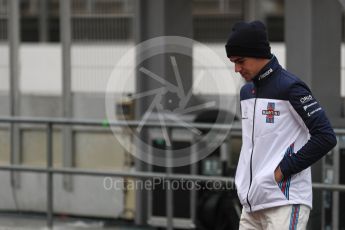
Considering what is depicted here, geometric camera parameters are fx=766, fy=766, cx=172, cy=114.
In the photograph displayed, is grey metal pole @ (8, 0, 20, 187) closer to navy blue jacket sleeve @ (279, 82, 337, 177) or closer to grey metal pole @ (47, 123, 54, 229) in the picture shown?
grey metal pole @ (47, 123, 54, 229)

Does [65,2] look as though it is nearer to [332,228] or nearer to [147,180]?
[147,180]

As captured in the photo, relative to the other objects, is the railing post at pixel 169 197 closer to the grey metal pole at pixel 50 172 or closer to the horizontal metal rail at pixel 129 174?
the horizontal metal rail at pixel 129 174

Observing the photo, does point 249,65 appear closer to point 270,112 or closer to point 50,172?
point 270,112

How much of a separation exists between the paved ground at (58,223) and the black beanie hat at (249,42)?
13.4ft

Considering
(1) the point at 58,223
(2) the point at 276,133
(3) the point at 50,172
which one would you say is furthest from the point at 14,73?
(2) the point at 276,133

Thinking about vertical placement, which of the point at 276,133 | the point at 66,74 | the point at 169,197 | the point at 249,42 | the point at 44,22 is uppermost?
the point at 44,22

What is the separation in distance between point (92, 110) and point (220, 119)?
62.1 inches

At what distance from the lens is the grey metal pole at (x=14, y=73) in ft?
28.2

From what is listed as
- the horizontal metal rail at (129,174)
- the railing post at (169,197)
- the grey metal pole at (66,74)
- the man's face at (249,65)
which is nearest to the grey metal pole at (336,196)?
the horizontal metal rail at (129,174)

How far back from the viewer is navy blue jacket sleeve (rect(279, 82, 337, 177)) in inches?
143

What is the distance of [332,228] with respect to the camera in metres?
6.17

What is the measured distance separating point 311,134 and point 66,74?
5.15 metres

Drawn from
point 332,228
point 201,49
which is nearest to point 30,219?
point 201,49

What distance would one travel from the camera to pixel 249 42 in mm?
3713
